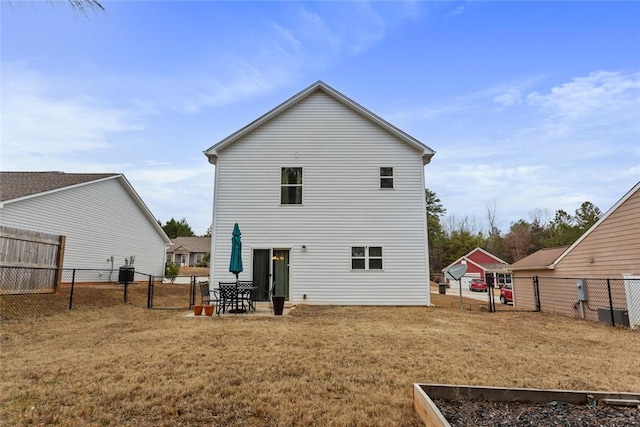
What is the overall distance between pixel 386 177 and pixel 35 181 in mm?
16750

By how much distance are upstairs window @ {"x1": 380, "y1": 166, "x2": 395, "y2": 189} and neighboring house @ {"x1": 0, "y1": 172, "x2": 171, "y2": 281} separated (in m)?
14.5

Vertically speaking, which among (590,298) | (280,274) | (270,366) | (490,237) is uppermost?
(490,237)

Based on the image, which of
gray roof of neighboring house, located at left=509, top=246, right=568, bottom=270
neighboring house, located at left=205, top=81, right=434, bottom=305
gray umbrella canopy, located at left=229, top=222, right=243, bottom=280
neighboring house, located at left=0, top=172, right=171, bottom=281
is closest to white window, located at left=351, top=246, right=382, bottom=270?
neighboring house, located at left=205, top=81, right=434, bottom=305

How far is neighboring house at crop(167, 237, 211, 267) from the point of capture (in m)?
48.5

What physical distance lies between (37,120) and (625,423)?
571 inches

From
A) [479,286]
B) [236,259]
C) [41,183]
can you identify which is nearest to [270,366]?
[236,259]

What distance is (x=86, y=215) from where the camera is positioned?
17.6 m

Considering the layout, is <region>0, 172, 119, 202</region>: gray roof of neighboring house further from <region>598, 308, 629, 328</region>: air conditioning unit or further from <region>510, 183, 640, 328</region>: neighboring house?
<region>598, 308, 629, 328</region>: air conditioning unit

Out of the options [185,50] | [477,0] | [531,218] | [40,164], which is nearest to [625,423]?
[477,0]

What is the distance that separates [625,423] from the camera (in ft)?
9.41

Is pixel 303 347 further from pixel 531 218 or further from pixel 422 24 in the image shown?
pixel 531 218

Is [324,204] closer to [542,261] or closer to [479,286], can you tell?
[542,261]

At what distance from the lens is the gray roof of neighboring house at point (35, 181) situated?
1427 cm

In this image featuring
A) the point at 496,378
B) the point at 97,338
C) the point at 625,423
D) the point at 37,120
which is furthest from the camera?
the point at 37,120
